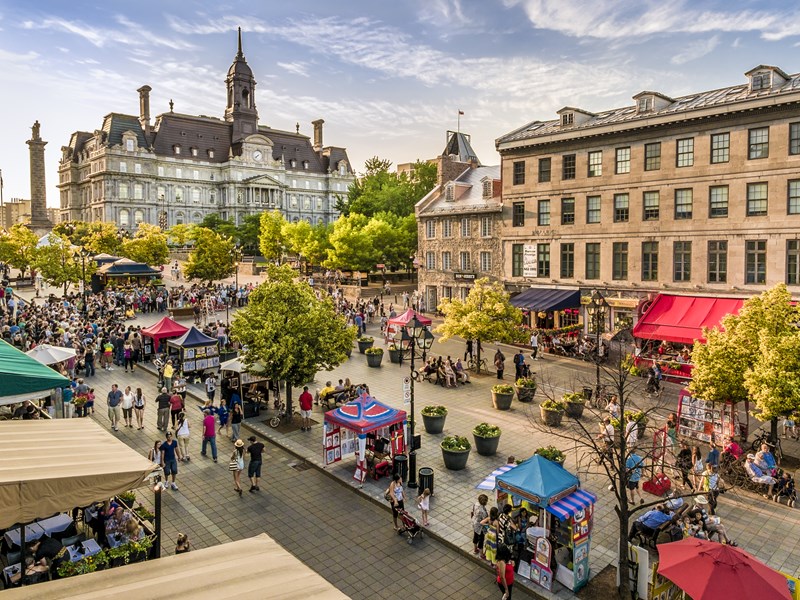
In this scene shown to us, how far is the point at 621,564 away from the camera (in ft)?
35.2

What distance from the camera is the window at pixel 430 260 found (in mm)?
46812

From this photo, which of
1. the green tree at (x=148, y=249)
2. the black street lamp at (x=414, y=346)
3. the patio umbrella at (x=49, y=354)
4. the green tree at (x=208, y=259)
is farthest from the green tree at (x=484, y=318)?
the green tree at (x=148, y=249)

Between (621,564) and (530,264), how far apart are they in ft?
95.4

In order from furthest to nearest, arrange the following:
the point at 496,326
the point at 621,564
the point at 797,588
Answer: the point at 496,326 < the point at 621,564 < the point at 797,588

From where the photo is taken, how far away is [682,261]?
102ft

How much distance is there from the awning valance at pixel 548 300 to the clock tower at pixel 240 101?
341 feet

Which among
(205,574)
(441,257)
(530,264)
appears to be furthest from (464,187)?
(205,574)

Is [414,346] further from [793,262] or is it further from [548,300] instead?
[793,262]

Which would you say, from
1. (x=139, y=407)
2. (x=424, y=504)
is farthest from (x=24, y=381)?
(x=424, y=504)

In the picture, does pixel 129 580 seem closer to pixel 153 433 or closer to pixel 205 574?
pixel 205 574

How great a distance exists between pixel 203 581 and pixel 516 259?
3479 cm

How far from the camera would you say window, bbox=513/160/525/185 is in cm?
3862

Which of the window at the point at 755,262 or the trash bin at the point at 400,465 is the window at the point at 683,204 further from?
the trash bin at the point at 400,465

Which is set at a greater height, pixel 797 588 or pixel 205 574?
Answer: pixel 205 574
